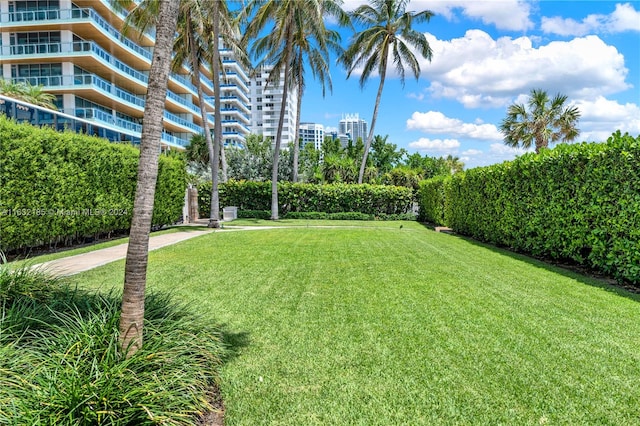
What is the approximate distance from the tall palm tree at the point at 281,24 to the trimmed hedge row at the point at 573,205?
13.8 metres

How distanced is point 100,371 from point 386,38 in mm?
27207

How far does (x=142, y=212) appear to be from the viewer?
295 cm

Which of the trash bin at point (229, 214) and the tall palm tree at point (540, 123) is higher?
the tall palm tree at point (540, 123)

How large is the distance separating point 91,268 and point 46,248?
4.18m

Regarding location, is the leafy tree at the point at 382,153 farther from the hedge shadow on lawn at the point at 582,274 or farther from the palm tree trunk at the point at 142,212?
the palm tree trunk at the point at 142,212

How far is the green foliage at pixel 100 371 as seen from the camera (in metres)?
2.30

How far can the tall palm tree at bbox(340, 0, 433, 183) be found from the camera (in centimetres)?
2600

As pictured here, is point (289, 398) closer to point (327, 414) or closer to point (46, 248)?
point (327, 414)

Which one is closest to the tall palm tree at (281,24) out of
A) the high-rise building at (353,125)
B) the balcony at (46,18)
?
the balcony at (46,18)

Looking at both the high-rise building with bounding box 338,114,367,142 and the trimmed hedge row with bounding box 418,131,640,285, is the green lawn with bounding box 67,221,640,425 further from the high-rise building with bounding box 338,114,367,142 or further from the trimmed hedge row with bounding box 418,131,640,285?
the high-rise building with bounding box 338,114,367,142

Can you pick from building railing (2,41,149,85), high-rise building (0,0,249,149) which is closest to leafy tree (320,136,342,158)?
high-rise building (0,0,249,149)

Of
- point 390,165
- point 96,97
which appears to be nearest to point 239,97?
point 390,165

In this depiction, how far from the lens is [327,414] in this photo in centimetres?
276

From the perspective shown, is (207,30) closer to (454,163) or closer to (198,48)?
(198,48)
